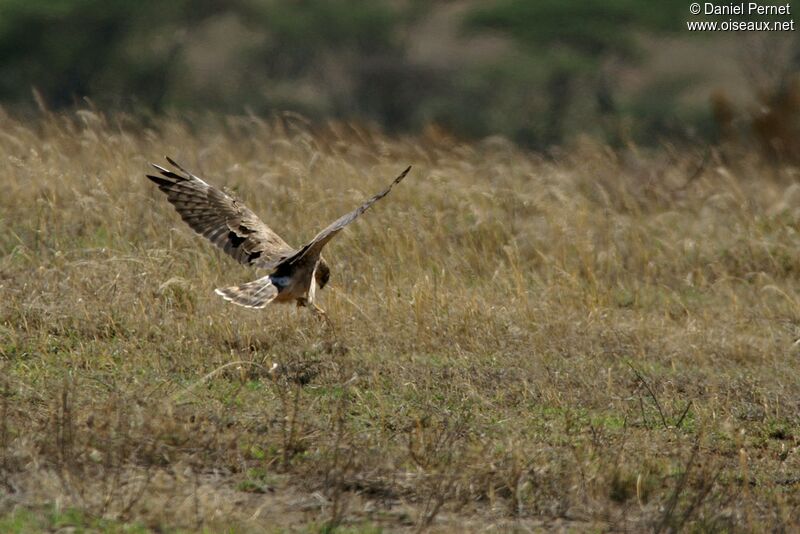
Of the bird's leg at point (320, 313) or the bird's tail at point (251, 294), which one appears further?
the bird's leg at point (320, 313)

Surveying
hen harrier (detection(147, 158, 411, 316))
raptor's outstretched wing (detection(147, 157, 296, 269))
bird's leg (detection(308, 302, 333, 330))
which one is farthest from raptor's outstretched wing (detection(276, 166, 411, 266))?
raptor's outstretched wing (detection(147, 157, 296, 269))

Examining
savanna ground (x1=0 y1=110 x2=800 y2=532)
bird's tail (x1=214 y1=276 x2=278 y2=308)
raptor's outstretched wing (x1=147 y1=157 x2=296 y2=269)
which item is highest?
raptor's outstretched wing (x1=147 y1=157 x2=296 y2=269)

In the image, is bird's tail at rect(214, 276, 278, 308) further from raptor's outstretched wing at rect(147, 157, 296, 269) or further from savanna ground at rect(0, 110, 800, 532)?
raptor's outstretched wing at rect(147, 157, 296, 269)

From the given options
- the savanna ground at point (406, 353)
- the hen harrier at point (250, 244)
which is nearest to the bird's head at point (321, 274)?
the hen harrier at point (250, 244)

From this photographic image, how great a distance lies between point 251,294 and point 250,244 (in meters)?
1.02

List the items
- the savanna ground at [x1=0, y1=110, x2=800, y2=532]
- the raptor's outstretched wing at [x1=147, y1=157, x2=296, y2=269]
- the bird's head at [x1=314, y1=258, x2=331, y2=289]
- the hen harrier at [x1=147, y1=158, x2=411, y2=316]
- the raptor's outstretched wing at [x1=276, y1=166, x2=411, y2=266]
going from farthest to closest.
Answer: the raptor's outstretched wing at [x1=147, y1=157, x2=296, y2=269] → the bird's head at [x1=314, y1=258, x2=331, y2=289] → the hen harrier at [x1=147, y1=158, x2=411, y2=316] → the raptor's outstretched wing at [x1=276, y1=166, x2=411, y2=266] → the savanna ground at [x1=0, y1=110, x2=800, y2=532]

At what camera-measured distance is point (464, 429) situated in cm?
639

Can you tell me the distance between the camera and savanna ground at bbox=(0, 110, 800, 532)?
5.45m

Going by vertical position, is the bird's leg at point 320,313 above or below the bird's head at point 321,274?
below

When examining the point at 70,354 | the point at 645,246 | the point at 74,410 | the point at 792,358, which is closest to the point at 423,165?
the point at 645,246

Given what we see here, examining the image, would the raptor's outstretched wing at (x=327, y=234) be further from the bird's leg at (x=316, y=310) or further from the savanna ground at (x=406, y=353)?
the savanna ground at (x=406, y=353)

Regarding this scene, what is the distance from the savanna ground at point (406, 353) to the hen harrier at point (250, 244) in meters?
0.32

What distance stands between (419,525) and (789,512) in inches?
68.3

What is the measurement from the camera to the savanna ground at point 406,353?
545 cm
